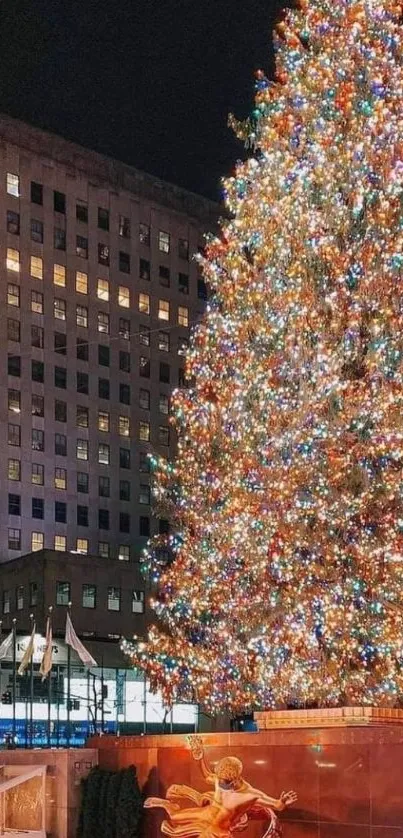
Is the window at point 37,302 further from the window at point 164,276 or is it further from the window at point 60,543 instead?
the window at point 60,543

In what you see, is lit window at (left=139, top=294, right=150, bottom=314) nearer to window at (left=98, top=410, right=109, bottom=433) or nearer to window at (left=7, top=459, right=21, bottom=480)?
window at (left=98, top=410, right=109, bottom=433)

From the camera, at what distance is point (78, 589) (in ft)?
240

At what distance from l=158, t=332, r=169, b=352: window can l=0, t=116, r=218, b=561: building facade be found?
0.36ft

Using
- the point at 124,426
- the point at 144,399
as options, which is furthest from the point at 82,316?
the point at 124,426

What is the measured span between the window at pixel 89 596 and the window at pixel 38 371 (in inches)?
902

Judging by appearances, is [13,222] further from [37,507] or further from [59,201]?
[37,507]

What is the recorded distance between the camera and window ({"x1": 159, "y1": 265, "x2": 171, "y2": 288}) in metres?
102

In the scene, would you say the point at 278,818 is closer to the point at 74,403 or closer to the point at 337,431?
the point at 337,431

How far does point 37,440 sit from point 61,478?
12.4 ft

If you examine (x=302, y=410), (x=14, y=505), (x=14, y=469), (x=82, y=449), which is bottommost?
(x=302, y=410)

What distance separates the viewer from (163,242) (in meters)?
104

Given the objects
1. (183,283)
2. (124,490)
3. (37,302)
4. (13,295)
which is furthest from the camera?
(183,283)

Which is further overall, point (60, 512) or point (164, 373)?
point (164, 373)

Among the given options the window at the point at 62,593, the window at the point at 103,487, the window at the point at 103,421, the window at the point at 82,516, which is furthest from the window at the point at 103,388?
the window at the point at 62,593
